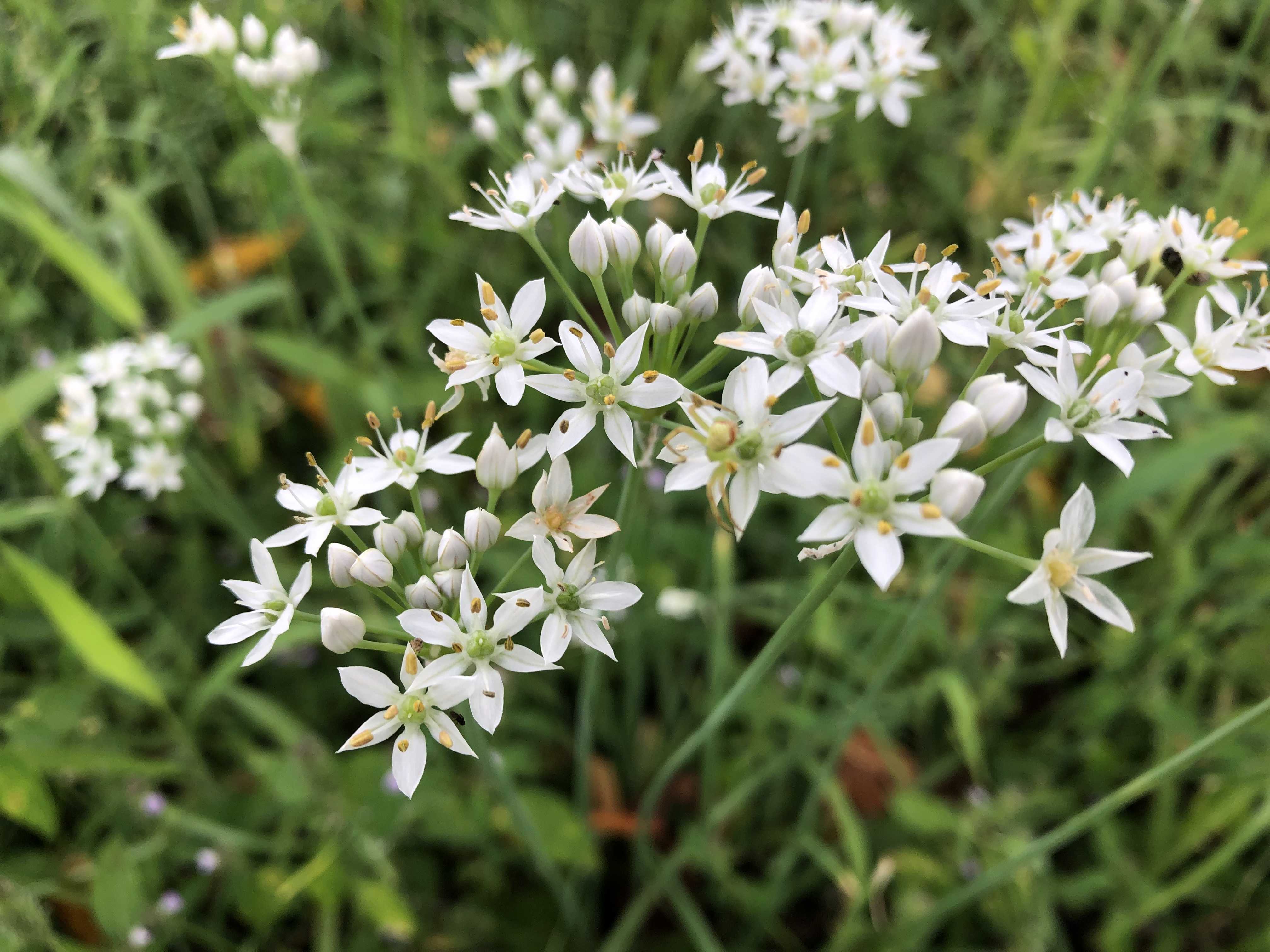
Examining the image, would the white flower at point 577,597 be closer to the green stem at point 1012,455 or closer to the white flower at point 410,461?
the white flower at point 410,461

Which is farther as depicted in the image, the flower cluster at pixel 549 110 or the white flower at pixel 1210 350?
the flower cluster at pixel 549 110

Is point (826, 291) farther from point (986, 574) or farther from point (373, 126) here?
point (373, 126)

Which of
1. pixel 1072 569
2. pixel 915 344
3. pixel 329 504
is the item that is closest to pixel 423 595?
pixel 329 504

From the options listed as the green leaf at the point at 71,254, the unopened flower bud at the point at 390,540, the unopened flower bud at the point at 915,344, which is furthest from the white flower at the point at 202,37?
the unopened flower bud at the point at 915,344

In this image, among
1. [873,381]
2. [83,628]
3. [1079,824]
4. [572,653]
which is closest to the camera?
[873,381]

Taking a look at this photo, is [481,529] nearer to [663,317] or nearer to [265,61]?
[663,317]

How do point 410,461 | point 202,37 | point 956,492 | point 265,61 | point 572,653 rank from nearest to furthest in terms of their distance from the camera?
point 956,492
point 410,461
point 202,37
point 265,61
point 572,653
